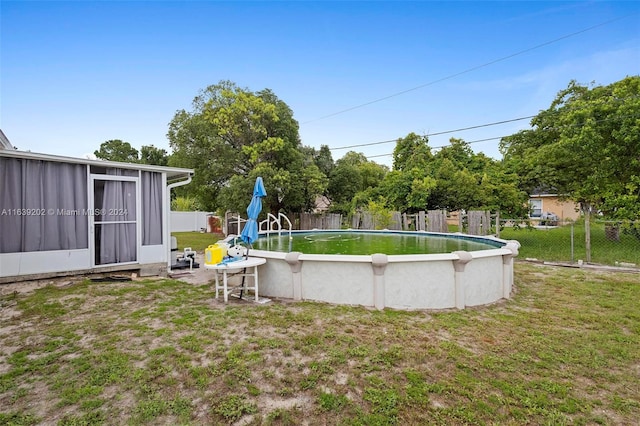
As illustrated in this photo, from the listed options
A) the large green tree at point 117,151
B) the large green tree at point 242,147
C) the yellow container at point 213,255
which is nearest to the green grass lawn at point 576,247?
the large green tree at point 242,147

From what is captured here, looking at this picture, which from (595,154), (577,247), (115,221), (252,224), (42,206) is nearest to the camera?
(252,224)

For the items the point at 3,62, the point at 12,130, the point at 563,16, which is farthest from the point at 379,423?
the point at 12,130

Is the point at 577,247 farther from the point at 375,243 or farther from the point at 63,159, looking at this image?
the point at 63,159

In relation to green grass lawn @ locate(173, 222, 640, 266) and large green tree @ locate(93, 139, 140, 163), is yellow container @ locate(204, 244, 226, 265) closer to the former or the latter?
green grass lawn @ locate(173, 222, 640, 266)

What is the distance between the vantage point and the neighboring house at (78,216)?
6008 mm

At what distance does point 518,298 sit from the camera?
5738 mm

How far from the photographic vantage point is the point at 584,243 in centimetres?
1205

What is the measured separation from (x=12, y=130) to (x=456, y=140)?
832 inches

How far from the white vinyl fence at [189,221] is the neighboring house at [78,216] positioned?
16.7 meters

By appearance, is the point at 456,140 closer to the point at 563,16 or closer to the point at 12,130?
the point at 563,16

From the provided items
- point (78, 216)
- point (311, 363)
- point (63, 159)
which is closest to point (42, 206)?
point (78, 216)

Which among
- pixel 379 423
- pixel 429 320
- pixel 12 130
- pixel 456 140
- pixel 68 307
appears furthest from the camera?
pixel 456 140

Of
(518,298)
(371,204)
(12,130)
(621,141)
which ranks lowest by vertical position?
(518,298)

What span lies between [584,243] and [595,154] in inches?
139
